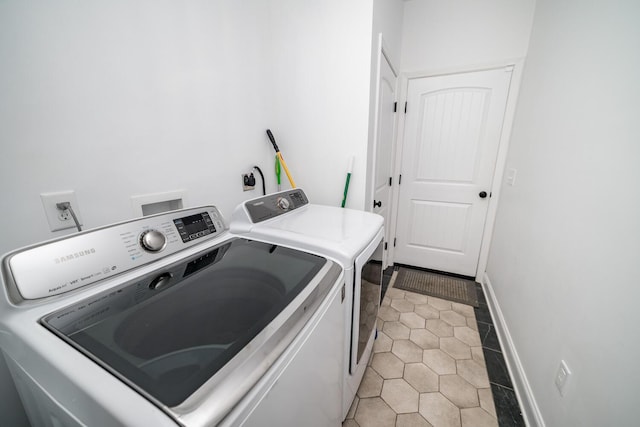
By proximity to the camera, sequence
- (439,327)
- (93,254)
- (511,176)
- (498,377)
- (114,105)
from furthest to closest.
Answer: (511,176) → (439,327) → (498,377) → (114,105) → (93,254)

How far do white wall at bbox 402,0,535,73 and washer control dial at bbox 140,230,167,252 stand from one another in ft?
8.89

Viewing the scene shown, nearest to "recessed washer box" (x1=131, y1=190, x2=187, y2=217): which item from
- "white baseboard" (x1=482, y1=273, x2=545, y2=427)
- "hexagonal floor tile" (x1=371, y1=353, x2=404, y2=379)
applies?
"hexagonal floor tile" (x1=371, y1=353, x2=404, y2=379)

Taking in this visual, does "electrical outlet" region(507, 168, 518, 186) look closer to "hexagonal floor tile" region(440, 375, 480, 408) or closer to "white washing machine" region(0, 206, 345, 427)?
"hexagonal floor tile" region(440, 375, 480, 408)

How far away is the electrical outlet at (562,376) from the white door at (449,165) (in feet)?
5.47

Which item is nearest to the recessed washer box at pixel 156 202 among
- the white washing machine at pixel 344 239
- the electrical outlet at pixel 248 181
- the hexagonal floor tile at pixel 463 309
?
the white washing machine at pixel 344 239

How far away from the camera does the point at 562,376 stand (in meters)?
1.05

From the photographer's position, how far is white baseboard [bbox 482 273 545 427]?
48.4 inches

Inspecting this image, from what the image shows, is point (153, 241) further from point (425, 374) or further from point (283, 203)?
point (425, 374)

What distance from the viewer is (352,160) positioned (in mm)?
1659

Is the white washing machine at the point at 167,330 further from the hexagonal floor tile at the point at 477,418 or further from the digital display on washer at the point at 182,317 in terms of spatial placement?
the hexagonal floor tile at the point at 477,418

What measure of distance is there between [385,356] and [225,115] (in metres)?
1.99

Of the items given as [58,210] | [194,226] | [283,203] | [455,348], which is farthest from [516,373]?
[58,210]

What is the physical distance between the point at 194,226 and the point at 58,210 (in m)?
0.45

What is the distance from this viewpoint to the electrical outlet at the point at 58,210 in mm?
824
